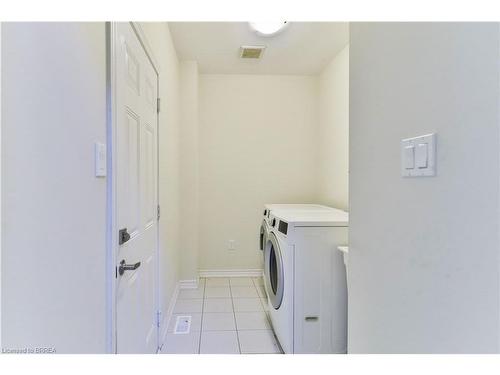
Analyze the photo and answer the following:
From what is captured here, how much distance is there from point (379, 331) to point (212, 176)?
2.86 metres

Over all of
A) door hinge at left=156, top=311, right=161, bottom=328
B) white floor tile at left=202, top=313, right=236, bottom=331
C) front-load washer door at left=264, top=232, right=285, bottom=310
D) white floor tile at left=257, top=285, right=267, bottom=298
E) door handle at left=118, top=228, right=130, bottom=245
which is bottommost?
white floor tile at left=202, top=313, right=236, bottom=331

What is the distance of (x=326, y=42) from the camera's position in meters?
2.87

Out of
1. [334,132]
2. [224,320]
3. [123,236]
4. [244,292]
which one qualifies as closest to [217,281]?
[244,292]

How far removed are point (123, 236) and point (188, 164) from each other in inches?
84.3

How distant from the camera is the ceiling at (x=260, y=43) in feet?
8.50

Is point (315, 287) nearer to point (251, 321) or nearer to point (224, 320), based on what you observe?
point (251, 321)

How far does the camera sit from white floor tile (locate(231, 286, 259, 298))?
3091 millimetres

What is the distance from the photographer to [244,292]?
319 cm

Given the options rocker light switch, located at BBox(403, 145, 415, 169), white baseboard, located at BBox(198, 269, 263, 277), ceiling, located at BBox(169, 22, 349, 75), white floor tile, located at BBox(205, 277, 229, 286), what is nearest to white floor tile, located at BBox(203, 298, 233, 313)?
white floor tile, located at BBox(205, 277, 229, 286)

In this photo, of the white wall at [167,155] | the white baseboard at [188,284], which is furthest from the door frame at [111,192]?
the white baseboard at [188,284]

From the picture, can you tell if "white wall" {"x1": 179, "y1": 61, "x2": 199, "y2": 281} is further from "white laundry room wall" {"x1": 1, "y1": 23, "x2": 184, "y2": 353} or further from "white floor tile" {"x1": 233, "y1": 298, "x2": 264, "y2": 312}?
"white laundry room wall" {"x1": 1, "y1": 23, "x2": 184, "y2": 353}

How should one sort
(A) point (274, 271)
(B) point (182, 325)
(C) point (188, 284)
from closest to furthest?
(A) point (274, 271) < (B) point (182, 325) < (C) point (188, 284)
